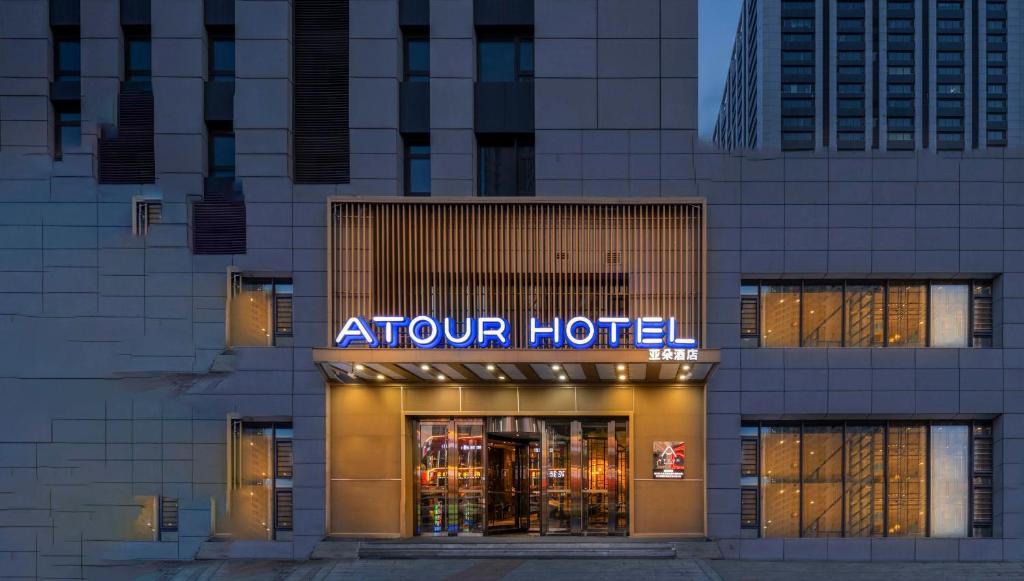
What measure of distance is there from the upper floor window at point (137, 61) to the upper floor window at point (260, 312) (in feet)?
21.2

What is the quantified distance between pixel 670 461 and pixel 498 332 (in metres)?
6.29

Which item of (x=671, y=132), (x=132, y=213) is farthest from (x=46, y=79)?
(x=671, y=132)

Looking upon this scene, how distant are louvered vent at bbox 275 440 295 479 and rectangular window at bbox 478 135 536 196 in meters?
8.80

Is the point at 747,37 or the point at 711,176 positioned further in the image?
the point at 747,37

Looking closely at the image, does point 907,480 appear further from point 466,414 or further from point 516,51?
point 516,51

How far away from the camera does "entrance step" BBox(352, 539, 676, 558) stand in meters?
17.7

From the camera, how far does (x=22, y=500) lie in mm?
17969

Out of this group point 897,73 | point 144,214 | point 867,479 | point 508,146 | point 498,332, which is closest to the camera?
point 498,332

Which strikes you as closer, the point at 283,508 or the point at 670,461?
the point at 283,508

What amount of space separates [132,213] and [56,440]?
6274 mm

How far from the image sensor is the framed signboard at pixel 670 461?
18.8m

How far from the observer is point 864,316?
18.7 metres

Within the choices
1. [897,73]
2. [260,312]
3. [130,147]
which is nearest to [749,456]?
[260,312]

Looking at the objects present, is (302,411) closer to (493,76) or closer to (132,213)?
(132,213)
